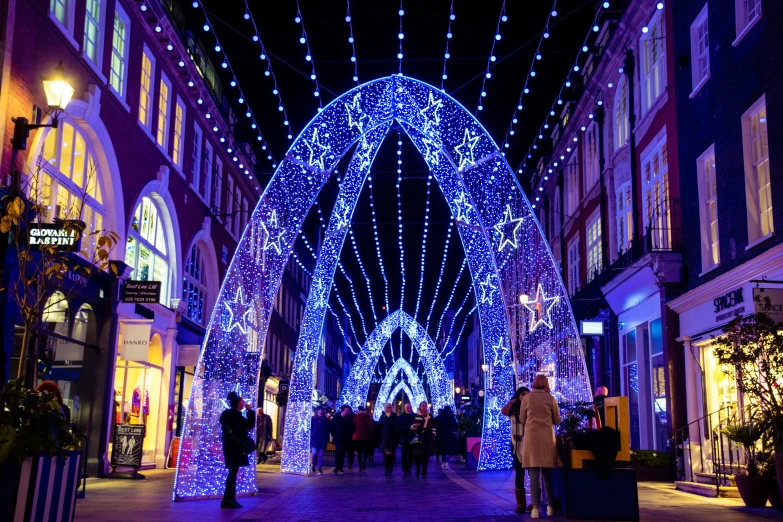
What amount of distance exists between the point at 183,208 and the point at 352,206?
8.18 meters

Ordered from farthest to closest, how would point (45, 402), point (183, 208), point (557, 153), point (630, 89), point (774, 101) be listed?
1. point (557, 153)
2. point (183, 208)
3. point (630, 89)
4. point (774, 101)
5. point (45, 402)

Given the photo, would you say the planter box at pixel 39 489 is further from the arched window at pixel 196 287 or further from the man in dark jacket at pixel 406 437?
the arched window at pixel 196 287

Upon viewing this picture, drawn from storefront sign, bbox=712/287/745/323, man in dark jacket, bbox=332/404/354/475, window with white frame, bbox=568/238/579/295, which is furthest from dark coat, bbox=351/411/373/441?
storefront sign, bbox=712/287/745/323

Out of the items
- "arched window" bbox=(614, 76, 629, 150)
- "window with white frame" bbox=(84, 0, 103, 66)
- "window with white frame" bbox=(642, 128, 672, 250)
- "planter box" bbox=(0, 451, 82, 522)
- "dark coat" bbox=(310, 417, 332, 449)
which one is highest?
"arched window" bbox=(614, 76, 629, 150)

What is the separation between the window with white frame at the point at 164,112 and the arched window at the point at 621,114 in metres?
12.1

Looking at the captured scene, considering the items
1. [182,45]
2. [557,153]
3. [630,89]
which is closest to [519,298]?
[630,89]

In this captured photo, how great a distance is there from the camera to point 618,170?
990 inches

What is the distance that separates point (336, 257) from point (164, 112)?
7.01 meters

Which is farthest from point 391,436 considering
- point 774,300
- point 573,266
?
point 774,300

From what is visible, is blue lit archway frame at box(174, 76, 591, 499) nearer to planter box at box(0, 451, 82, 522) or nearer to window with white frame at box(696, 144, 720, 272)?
window with white frame at box(696, 144, 720, 272)

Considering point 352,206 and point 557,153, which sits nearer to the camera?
point 352,206

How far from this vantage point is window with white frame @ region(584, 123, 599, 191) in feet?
92.0

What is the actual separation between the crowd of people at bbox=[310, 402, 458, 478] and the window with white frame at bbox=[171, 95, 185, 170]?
26.2 feet

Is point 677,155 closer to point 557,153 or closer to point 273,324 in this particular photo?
point 557,153
